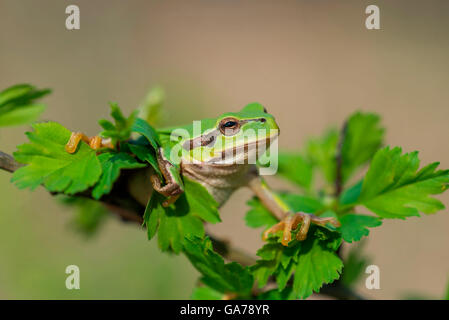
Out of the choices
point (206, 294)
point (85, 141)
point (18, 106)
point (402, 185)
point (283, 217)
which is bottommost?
point (206, 294)

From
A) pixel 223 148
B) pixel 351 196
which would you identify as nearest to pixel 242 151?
pixel 223 148

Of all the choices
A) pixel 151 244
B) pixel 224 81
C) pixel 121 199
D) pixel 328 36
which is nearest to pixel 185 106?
pixel 224 81

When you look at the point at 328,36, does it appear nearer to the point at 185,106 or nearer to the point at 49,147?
the point at 185,106

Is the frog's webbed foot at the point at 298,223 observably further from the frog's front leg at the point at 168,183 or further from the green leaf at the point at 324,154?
the green leaf at the point at 324,154

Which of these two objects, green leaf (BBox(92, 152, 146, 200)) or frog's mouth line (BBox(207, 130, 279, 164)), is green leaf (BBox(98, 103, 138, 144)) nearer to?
green leaf (BBox(92, 152, 146, 200))

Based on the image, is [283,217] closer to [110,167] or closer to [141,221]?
[141,221]
